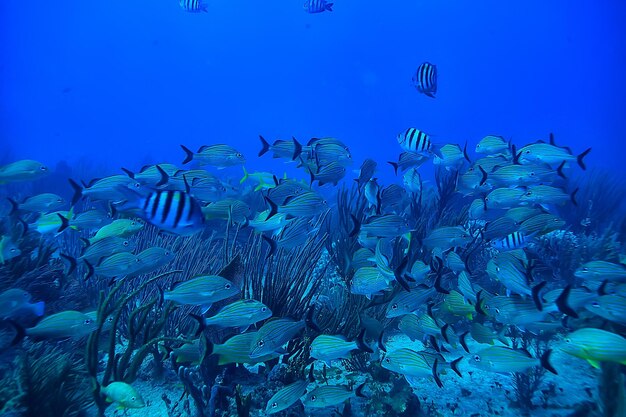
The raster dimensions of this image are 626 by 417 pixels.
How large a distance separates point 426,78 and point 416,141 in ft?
3.85

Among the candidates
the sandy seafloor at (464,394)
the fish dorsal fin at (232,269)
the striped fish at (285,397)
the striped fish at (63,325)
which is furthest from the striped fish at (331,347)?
the striped fish at (63,325)

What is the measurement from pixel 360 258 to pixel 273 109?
599 feet

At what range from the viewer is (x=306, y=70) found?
18100 cm

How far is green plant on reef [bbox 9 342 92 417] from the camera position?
3082 millimetres

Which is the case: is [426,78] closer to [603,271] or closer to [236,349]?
[603,271]

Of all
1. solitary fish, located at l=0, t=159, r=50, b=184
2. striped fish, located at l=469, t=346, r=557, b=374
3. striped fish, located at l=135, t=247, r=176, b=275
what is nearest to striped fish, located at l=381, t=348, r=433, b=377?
striped fish, located at l=469, t=346, r=557, b=374

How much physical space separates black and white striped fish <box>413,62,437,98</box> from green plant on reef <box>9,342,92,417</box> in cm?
627

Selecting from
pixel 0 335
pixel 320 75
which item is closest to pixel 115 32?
pixel 320 75

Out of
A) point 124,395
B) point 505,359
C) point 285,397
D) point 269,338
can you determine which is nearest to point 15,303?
point 124,395

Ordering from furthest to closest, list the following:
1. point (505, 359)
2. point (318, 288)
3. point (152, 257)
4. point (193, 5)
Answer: point (193, 5)
point (318, 288)
point (152, 257)
point (505, 359)

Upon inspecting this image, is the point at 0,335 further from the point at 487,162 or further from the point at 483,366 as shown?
the point at 487,162

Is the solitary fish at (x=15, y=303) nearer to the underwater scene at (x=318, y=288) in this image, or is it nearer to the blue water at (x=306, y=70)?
the underwater scene at (x=318, y=288)

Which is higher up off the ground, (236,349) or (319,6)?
(319,6)

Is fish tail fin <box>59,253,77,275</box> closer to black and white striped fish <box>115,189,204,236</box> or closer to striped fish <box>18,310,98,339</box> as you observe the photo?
striped fish <box>18,310,98,339</box>
